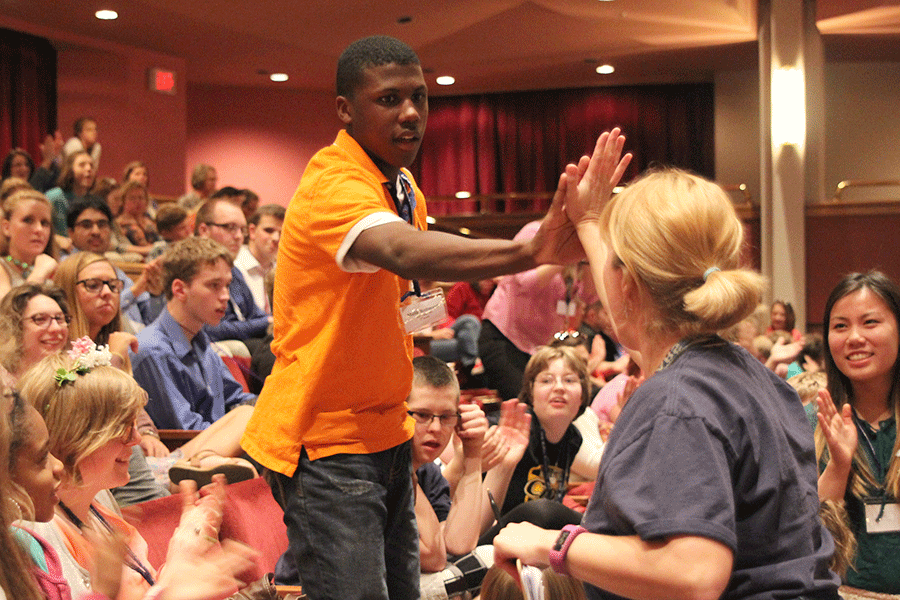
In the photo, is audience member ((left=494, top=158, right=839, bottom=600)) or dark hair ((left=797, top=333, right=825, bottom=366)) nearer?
audience member ((left=494, top=158, right=839, bottom=600))

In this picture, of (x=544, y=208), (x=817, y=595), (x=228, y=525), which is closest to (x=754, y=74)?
(x=544, y=208)

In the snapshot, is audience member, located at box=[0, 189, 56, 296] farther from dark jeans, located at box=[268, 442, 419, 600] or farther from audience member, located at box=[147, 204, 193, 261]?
dark jeans, located at box=[268, 442, 419, 600]

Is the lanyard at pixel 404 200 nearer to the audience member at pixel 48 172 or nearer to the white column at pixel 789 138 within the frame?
the audience member at pixel 48 172

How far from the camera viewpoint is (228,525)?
2578 mm

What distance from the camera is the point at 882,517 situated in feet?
7.74

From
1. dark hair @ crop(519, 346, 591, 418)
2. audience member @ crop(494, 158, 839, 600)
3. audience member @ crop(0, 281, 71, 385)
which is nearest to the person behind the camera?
audience member @ crop(494, 158, 839, 600)

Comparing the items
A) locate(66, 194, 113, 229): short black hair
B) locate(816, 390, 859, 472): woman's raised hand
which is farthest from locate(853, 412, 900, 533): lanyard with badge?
locate(66, 194, 113, 229): short black hair

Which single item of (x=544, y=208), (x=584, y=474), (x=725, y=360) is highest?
(x=544, y=208)

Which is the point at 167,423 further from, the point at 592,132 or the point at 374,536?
the point at 592,132

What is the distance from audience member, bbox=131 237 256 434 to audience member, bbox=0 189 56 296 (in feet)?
2.89

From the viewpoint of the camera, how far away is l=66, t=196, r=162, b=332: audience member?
4473 millimetres

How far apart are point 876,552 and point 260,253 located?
3.44 m

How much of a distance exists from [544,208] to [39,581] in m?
11.6

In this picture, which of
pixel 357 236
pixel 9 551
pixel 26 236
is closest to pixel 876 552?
pixel 357 236
